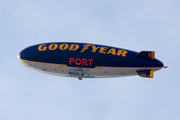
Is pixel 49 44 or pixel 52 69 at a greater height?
pixel 49 44

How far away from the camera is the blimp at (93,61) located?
54.6 metres

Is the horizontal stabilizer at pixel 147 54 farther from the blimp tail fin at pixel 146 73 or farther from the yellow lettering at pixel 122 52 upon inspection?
Answer: the yellow lettering at pixel 122 52

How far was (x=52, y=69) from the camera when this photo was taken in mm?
56531

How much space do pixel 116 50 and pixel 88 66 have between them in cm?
521

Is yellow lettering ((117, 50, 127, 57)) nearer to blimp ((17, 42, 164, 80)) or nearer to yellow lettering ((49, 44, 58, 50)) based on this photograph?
blimp ((17, 42, 164, 80))

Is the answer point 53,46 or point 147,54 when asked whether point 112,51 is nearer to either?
point 147,54

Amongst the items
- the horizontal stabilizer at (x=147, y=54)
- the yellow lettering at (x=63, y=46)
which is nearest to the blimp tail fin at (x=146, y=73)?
the horizontal stabilizer at (x=147, y=54)

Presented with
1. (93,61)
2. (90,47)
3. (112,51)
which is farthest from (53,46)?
(112,51)

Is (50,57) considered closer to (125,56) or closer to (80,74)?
(80,74)

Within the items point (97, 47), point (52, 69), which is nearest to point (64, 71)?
point (52, 69)

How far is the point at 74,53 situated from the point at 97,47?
386cm

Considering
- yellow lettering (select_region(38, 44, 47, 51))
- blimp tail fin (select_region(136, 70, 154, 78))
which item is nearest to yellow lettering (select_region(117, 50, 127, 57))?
blimp tail fin (select_region(136, 70, 154, 78))

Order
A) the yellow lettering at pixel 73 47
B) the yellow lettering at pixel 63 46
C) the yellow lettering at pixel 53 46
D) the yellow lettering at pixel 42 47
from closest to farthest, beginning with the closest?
the yellow lettering at pixel 73 47
the yellow lettering at pixel 63 46
the yellow lettering at pixel 53 46
the yellow lettering at pixel 42 47

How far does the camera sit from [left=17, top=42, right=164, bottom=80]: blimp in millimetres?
54562
